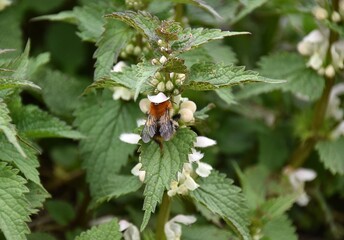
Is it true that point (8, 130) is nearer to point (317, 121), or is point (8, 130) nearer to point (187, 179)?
point (187, 179)

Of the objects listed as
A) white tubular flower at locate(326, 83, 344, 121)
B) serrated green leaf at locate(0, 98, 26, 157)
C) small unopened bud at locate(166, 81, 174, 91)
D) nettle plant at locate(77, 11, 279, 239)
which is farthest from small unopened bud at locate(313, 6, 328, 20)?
serrated green leaf at locate(0, 98, 26, 157)

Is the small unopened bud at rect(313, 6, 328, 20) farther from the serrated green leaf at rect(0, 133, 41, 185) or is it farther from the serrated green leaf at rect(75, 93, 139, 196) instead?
the serrated green leaf at rect(0, 133, 41, 185)

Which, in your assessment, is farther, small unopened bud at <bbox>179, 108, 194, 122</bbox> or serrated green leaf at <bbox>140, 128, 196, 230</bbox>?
small unopened bud at <bbox>179, 108, 194, 122</bbox>

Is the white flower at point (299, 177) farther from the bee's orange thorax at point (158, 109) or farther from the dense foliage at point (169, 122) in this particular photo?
the bee's orange thorax at point (158, 109)

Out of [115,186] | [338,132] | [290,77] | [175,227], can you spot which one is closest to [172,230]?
[175,227]

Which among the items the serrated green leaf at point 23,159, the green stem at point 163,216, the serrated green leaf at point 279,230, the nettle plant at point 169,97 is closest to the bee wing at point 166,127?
Answer: the nettle plant at point 169,97

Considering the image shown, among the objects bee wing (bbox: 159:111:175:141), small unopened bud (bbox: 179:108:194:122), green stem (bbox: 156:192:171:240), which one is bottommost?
green stem (bbox: 156:192:171:240)
